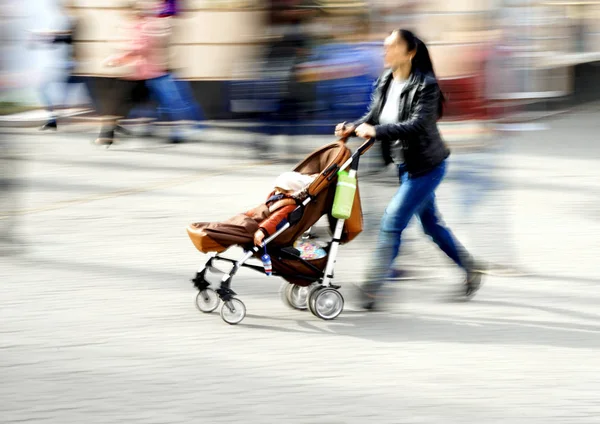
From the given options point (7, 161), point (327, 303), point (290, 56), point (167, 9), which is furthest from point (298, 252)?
point (167, 9)

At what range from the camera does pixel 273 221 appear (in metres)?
6.12

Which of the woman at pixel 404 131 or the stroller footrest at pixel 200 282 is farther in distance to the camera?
the stroller footrest at pixel 200 282

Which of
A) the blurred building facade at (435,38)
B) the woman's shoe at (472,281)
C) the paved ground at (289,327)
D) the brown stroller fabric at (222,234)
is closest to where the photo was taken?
the paved ground at (289,327)

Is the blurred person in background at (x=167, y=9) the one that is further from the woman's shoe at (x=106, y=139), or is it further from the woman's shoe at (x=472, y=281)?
the woman's shoe at (x=472, y=281)

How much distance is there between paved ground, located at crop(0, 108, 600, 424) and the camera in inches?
198

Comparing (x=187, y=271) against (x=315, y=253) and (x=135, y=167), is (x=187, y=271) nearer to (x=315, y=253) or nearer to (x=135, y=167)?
(x=315, y=253)

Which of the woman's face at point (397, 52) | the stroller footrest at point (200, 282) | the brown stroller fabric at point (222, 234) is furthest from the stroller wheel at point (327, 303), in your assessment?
the woman's face at point (397, 52)

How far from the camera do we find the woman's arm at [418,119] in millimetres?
6105

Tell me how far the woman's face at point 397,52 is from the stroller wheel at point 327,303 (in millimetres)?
1387

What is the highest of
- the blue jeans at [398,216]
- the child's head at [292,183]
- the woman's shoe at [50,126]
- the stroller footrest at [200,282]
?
the child's head at [292,183]

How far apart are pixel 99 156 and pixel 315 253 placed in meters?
6.24

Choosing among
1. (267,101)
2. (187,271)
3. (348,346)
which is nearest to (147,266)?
(187,271)

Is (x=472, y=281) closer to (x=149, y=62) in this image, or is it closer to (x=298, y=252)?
(x=298, y=252)

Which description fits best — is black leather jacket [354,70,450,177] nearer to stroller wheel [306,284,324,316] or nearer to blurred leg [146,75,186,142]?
stroller wheel [306,284,324,316]
